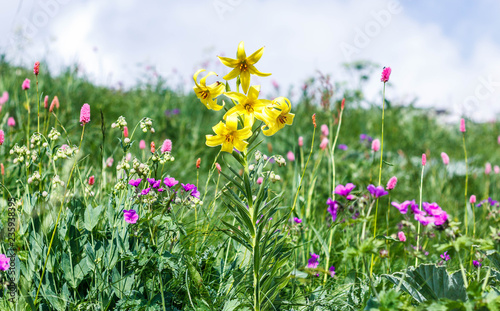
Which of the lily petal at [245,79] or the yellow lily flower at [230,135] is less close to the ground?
the lily petal at [245,79]

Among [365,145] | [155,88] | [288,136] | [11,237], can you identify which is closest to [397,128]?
[365,145]

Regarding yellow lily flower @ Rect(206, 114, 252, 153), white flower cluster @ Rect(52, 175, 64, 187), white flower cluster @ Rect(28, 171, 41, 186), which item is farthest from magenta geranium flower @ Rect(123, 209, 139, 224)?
yellow lily flower @ Rect(206, 114, 252, 153)

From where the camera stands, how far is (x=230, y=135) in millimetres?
1326

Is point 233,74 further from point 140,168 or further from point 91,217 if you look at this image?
point 91,217

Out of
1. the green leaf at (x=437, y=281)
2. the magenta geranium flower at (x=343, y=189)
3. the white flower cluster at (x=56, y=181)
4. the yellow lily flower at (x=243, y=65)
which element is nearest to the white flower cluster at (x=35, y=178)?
the white flower cluster at (x=56, y=181)

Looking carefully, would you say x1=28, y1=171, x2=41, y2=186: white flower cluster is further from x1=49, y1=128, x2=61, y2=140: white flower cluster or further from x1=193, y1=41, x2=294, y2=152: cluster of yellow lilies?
x1=193, y1=41, x2=294, y2=152: cluster of yellow lilies

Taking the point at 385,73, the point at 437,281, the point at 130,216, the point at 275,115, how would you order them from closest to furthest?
the point at 275,115 < the point at 437,281 < the point at 130,216 < the point at 385,73

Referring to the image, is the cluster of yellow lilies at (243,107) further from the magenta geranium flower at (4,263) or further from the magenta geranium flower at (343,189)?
the magenta geranium flower at (4,263)

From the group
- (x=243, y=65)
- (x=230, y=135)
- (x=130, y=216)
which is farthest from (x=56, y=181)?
(x=243, y=65)

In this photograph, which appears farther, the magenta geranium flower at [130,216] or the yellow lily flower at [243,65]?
the magenta geranium flower at [130,216]

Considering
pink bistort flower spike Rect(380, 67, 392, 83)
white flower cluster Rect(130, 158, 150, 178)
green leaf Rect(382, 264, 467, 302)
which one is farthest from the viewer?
pink bistort flower spike Rect(380, 67, 392, 83)

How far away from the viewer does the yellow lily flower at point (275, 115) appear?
4.32 ft

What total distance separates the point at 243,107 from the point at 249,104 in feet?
0.08

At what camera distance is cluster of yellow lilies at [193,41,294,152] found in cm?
131
